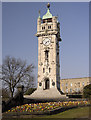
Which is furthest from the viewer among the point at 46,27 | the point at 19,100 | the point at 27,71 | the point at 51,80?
the point at 46,27

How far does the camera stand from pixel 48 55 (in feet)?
190

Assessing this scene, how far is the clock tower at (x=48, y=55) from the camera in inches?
2219

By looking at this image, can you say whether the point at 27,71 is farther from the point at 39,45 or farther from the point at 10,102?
the point at 10,102

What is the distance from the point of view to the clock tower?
185 ft

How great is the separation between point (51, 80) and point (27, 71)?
11418 mm

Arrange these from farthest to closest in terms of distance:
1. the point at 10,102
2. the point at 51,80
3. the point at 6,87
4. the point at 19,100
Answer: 1. the point at 51,80
2. the point at 6,87
3. the point at 19,100
4. the point at 10,102

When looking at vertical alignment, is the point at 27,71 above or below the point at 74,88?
above

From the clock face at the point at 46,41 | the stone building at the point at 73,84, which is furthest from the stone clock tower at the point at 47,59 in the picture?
the stone building at the point at 73,84

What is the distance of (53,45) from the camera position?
189ft

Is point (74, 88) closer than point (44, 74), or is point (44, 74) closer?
point (44, 74)

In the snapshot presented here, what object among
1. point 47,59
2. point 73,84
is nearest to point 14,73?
point 47,59

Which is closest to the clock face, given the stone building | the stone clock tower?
the stone clock tower

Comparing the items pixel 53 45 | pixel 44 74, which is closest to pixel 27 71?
pixel 44 74

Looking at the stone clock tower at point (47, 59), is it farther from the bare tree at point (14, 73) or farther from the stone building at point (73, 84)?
the stone building at point (73, 84)
